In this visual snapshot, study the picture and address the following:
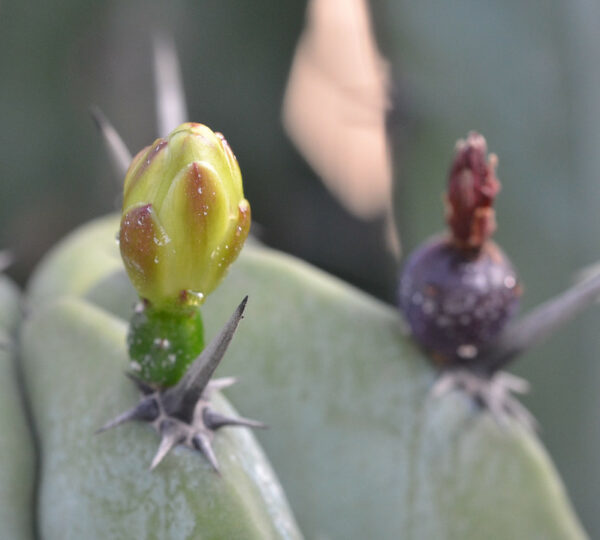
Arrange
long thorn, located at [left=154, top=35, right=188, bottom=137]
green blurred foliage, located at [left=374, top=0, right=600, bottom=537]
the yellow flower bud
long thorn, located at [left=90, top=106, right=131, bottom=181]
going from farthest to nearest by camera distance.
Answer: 1. green blurred foliage, located at [left=374, top=0, right=600, bottom=537]
2. long thorn, located at [left=154, top=35, right=188, bottom=137]
3. long thorn, located at [left=90, top=106, right=131, bottom=181]
4. the yellow flower bud

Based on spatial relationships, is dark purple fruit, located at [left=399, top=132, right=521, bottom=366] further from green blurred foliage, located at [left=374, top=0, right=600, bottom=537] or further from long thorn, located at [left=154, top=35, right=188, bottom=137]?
green blurred foliage, located at [left=374, top=0, right=600, bottom=537]

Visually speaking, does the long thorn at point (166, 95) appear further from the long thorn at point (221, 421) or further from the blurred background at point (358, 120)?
the long thorn at point (221, 421)

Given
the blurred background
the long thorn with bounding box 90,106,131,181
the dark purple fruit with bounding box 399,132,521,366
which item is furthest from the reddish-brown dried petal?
the blurred background

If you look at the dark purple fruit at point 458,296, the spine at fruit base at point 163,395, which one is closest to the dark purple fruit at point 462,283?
Answer: the dark purple fruit at point 458,296

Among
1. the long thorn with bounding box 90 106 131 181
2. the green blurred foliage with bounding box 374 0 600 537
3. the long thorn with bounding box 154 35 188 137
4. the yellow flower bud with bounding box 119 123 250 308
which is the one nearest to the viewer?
the yellow flower bud with bounding box 119 123 250 308

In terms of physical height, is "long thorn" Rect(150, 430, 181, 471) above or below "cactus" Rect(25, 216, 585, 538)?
above

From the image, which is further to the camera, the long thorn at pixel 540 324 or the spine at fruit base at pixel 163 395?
the long thorn at pixel 540 324

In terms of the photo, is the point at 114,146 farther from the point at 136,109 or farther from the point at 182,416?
the point at 136,109
